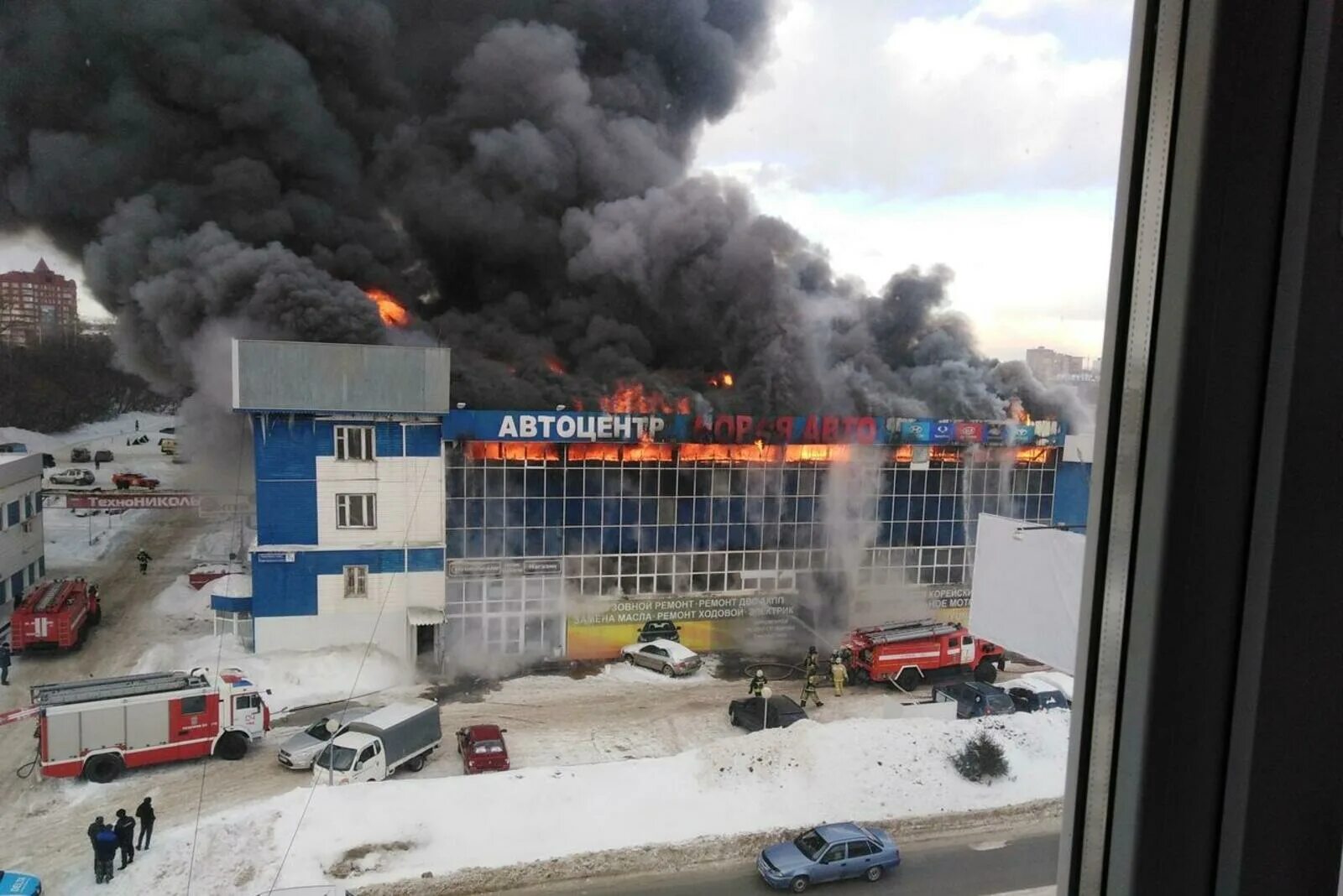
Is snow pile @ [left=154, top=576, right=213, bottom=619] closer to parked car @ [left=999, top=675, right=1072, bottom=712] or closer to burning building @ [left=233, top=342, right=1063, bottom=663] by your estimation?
burning building @ [left=233, top=342, right=1063, bottom=663]

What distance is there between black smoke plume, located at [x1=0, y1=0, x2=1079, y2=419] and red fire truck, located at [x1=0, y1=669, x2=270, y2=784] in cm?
68

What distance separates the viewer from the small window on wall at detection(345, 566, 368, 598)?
196 centimetres

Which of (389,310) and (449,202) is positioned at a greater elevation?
(449,202)

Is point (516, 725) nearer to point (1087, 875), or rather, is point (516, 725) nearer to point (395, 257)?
point (395, 257)

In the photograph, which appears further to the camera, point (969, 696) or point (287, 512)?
point (969, 696)

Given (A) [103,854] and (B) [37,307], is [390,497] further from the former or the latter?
(A) [103,854]

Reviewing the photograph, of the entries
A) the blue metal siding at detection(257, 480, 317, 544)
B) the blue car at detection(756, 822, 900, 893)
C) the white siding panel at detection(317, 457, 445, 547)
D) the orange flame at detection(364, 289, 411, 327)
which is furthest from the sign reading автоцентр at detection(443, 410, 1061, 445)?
the blue car at detection(756, 822, 900, 893)

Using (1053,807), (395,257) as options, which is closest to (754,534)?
(1053,807)

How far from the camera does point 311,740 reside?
188 centimetres

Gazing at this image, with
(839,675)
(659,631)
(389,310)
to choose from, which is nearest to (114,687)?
(389,310)

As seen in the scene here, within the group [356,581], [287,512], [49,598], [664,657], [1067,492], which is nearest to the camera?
[49,598]

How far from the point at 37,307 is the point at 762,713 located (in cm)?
193

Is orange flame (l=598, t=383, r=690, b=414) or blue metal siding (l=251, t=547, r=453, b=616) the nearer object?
blue metal siding (l=251, t=547, r=453, b=616)

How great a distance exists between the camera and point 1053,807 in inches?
67.3
